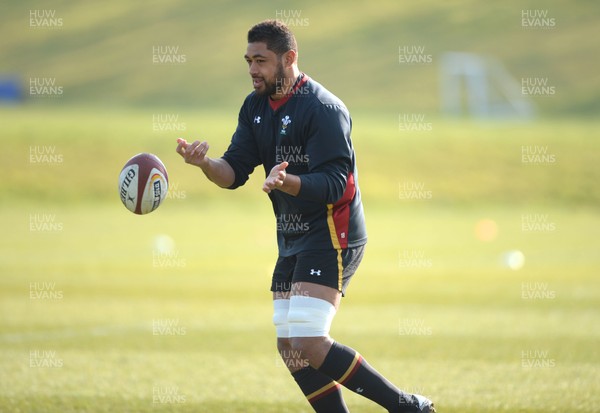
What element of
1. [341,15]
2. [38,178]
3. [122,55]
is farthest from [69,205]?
[341,15]

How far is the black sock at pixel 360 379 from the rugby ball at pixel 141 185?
6.44 ft

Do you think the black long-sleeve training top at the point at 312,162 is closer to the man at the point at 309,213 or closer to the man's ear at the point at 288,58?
the man at the point at 309,213

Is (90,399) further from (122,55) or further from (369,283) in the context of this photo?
(122,55)

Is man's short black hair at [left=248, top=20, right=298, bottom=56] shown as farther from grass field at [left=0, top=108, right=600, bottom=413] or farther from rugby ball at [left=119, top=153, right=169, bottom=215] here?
grass field at [left=0, top=108, right=600, bottom=413]

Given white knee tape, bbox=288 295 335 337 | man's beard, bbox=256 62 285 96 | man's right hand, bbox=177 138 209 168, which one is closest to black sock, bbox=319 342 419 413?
white knee tape, bbox=288 295 335 337

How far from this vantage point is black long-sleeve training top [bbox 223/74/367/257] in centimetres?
712

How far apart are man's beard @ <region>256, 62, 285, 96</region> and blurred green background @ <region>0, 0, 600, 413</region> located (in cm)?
286

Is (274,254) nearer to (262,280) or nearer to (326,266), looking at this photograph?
(262,280)

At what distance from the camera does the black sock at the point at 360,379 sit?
7.09 metres

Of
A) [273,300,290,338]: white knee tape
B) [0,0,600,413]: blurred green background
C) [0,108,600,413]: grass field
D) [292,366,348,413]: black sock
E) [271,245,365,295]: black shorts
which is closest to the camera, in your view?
[271,245,365,295]: black shorts

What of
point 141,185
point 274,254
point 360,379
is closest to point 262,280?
point 274,254

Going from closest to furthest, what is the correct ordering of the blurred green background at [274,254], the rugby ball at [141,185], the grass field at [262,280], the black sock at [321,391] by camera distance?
the black sock at [321,391]
the rugby ball at [141,185]
the grass field at [262,280]
the blurred green background at [274,254]

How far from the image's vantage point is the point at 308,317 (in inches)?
278

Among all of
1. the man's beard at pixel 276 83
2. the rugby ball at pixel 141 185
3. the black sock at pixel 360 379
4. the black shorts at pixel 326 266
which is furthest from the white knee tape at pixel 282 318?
the man's beard at pixel 276 83
